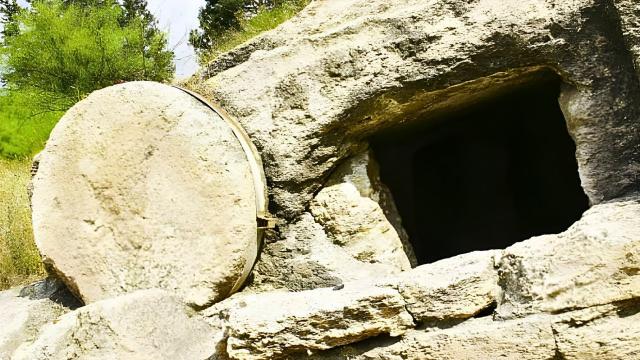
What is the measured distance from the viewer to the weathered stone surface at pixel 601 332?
214cm

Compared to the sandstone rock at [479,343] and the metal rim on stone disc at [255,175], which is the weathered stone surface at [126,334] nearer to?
the metal rim on stone disc at [255,175]

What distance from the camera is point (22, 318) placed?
3.67m

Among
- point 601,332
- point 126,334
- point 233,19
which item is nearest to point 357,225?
point 126,334

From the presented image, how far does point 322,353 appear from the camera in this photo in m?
2.56

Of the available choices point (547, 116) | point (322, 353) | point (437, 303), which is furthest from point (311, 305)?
point (547, 116)

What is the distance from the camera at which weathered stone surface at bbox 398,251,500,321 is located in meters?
2.39

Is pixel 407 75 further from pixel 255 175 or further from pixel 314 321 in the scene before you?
pixel 314 321

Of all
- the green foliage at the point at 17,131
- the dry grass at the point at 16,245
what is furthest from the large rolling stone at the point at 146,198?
the green foliage at the point at 17,131

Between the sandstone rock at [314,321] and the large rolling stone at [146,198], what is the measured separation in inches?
28.7

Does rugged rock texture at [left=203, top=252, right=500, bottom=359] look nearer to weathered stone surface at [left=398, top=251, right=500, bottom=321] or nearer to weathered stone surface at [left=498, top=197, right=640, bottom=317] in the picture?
weathered stone surface at [left=398, top=251, right=500, bottom=321]

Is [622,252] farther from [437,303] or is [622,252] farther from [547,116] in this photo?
[547,116]

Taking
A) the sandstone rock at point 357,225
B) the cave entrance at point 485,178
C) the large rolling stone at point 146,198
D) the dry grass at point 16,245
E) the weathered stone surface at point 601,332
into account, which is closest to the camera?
the weathered stone surface at point 601,332

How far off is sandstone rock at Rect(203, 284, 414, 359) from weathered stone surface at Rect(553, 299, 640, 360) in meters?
0.55

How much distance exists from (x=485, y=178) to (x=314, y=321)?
284cm
